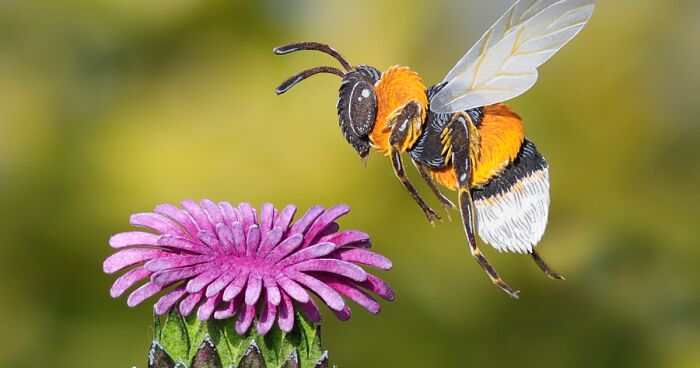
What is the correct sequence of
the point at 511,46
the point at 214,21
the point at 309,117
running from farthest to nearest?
the point at 214,21 → the point at 309,117 → the point at 511,46

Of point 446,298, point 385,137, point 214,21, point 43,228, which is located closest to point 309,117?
point 214,21

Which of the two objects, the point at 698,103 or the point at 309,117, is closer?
the point at 309,117

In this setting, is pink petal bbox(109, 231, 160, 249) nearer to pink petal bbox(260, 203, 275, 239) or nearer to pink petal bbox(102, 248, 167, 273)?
pink petal bbox(102, 248, 167, 273)

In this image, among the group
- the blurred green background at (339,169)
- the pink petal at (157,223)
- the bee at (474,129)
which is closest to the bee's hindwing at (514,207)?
the bee at (474,129)

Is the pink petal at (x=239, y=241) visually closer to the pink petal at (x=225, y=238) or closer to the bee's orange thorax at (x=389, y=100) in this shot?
the pink petal at (x=225, y=238)

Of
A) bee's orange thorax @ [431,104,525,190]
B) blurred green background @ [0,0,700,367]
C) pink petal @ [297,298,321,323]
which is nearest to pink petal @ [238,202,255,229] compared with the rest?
pink petal @ [297,298,321,323]

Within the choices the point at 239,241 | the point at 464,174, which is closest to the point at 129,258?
the point at 239,241

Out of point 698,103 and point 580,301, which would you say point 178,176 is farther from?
point 698,103
